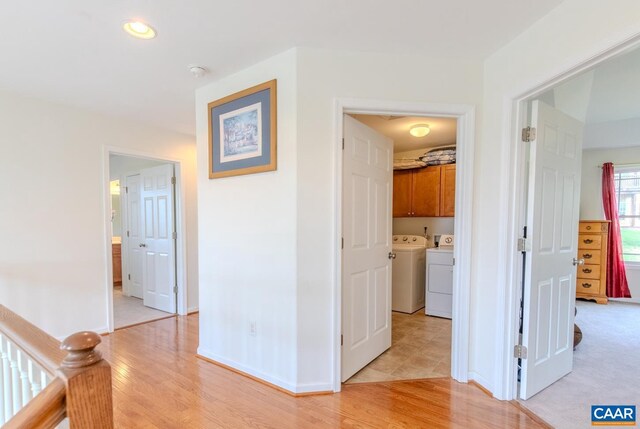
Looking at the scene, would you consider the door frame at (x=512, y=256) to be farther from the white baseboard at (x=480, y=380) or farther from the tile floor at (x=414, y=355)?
the tile floor at (x=414, y=355)

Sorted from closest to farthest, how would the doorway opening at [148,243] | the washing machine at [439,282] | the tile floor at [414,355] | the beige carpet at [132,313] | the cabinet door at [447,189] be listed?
the tile floor at [414,355] → the beige carpet at [132,313] → the washing machine at [439,282] → the doorway opening at [148,243] → the cabinet door at [447,189]

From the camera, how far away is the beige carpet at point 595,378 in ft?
6.29

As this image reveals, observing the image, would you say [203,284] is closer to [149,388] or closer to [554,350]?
[149,388]

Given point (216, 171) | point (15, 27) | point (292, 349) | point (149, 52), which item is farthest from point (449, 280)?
point (15, 27)

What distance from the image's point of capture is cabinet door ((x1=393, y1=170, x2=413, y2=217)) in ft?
14.6

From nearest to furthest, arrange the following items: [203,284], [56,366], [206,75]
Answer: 1. [56,366]
2. [206,75]
3. [203,284]

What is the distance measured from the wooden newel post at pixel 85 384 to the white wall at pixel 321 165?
55.6 inches

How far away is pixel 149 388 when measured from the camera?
7.20 ft

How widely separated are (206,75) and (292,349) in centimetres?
220

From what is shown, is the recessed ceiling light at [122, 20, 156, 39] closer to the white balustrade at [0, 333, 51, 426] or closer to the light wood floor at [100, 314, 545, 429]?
the white balustrade at [0, 333, 51, 426]

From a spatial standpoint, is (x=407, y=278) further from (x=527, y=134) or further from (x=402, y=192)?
(x=527, y=134)

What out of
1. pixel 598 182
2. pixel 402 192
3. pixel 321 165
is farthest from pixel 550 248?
pixel 598 182

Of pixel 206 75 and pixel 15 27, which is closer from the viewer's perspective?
pixel 15 27

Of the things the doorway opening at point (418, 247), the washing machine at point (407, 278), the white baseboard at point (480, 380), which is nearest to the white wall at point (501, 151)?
the white baseboard at point (480, 380)
